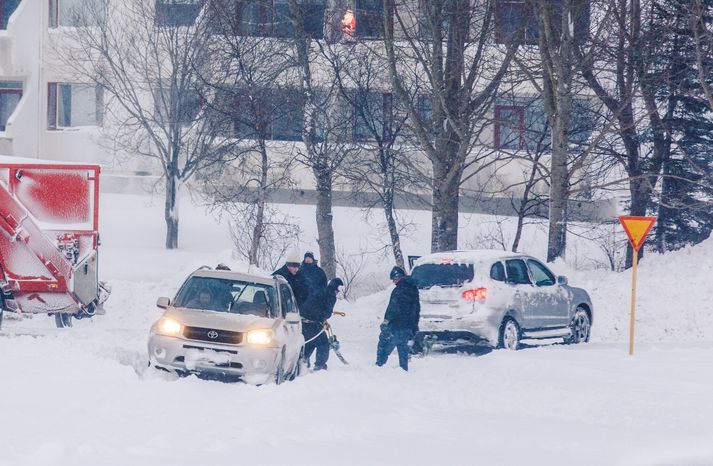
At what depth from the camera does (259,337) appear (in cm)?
1379

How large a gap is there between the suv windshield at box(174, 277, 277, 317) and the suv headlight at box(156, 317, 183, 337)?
0.63 m

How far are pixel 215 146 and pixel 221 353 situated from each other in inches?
829

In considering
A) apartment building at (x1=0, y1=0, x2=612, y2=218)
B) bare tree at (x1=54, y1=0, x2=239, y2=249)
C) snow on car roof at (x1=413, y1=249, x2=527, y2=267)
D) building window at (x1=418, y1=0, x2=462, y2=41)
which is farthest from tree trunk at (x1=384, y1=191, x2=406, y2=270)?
snow on car roof at (x1=413, y1=249, x2=527, y2=267)

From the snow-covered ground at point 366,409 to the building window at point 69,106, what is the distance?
65.6ft

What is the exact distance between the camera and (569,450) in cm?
1080

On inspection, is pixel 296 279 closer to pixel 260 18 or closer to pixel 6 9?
pixel 260 18

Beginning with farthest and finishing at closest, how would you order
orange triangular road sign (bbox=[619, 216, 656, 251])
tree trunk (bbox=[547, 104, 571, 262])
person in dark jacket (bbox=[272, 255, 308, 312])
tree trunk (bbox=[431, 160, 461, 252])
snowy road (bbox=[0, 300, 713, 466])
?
1. tree trunk (bbox=[431, 160, 461, 252])
2. tree trunk (bbox=[547, 104, 571, 262])
3. orange triangular road sign (bbox=[619, 216, 656, 251])
4. person in dark jacket (bbox=[272, 255, 308, 312])
5. snowy road (bbox=[0, 300, 713, 466])

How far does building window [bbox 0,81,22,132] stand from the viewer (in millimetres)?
40344

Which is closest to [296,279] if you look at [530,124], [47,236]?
[47,236]

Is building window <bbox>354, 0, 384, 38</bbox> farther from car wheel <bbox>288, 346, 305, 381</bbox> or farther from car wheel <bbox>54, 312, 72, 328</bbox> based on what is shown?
car wheel <bbox>288, 346, 305, 381</bbox>

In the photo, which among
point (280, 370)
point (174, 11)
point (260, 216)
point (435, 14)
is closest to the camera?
point (280, 370)

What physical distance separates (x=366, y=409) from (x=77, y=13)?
26.2 meters

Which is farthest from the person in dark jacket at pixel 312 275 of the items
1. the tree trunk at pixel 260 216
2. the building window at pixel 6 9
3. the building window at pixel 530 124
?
the building window at pixel 6 9

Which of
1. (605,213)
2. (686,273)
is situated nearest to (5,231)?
(686,273)
